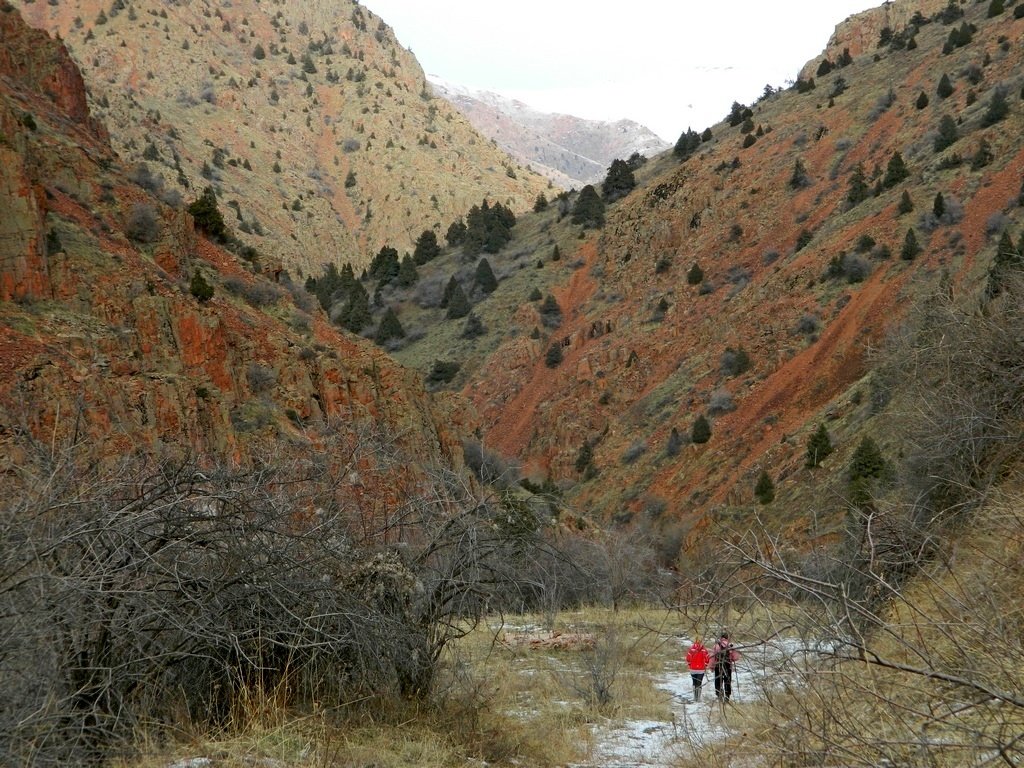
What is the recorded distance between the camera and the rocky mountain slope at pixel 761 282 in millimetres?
37812

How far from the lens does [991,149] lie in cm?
4162

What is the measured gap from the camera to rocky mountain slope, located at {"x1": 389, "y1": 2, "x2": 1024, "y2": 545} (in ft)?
124

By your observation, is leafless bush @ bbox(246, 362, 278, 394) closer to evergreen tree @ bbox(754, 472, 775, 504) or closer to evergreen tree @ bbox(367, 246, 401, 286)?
evergreen tree @ bbox(754, 472, 775, 504)

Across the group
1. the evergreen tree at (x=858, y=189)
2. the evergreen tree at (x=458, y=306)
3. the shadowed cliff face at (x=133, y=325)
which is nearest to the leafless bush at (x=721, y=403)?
the evergreen tree at (x=858, y=189)

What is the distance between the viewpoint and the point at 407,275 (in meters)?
71.0

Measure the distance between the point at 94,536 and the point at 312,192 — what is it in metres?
82.0

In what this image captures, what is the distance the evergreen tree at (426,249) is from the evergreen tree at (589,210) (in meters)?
14.0

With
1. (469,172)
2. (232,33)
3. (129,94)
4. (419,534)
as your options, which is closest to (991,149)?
(419,534)

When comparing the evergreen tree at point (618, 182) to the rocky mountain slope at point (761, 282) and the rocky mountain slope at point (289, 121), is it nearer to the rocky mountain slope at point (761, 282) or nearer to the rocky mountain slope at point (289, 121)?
the rocky mountain slope at point (761, 282)

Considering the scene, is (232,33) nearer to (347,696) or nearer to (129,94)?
(129,94)

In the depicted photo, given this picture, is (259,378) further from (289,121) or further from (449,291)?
(289,121)

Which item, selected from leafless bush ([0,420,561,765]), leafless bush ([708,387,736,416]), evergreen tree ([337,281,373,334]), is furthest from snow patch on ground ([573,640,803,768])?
evergreen tree ([337,281,373,334])

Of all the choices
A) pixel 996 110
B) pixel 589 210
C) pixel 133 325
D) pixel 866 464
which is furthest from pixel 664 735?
pixel 589 210

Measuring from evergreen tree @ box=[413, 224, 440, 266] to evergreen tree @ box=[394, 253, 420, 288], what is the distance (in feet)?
8.89
